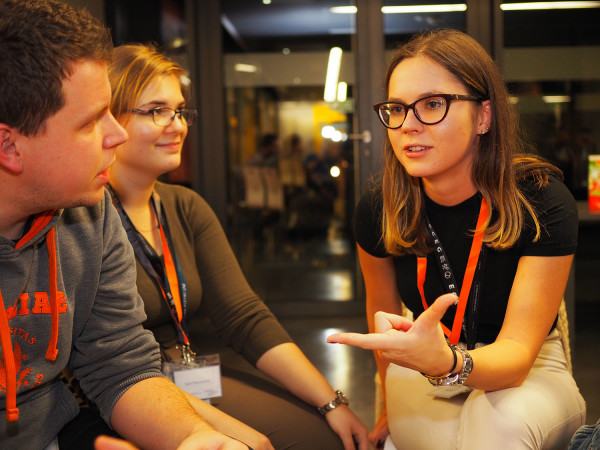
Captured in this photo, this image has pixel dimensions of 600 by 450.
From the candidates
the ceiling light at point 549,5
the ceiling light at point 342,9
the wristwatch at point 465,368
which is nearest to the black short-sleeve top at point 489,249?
the wristwatch at point 465,368

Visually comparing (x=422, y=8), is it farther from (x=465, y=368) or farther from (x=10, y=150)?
(x=10, y=150)

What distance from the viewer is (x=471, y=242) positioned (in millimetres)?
1746

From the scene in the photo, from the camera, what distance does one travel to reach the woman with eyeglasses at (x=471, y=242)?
1532 millimetres

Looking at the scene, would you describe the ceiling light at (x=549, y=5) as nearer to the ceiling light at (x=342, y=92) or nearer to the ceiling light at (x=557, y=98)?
the ceiling light at (x=557, y=98)

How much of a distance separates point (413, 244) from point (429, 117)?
0.33 metres

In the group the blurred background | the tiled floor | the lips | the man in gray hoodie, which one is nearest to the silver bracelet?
the man in gray hoodie

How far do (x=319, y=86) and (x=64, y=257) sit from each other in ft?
12.9

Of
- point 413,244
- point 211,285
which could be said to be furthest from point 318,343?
point 413,244

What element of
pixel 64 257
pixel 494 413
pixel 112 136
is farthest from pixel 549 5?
pixel 64 257

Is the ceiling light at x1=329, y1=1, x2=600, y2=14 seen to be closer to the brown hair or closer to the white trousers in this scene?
the brown hair

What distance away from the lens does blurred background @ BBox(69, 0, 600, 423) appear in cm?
503

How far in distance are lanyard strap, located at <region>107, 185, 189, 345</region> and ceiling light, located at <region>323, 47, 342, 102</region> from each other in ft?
11.0

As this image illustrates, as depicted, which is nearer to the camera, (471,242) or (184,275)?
(471,242)

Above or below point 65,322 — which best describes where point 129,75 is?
above
